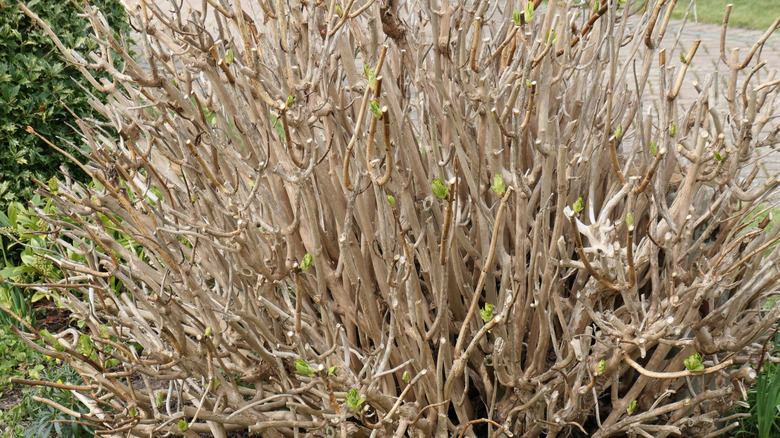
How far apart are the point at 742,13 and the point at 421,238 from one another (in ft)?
28.5

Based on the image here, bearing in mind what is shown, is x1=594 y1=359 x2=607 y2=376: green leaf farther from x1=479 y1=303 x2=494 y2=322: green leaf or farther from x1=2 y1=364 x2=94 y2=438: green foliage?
x1=2 y1=364 x2=94 y2=438: green foliage

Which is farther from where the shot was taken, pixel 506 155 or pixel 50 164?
pixel 50 164

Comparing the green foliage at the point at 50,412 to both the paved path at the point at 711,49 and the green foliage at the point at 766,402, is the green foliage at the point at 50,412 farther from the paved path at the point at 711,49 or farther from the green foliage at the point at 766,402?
the paved path at the point at 711,49

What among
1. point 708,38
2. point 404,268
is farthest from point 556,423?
point 708,38

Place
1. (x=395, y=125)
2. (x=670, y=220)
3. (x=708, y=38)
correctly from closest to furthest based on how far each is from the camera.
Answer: (x=670, y=220) < (x=395, y=125) < (x=708, y=38)

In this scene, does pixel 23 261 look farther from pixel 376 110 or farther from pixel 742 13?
pixel 742 13

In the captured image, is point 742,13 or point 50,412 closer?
point 50,412

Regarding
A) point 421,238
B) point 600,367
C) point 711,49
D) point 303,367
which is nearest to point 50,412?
point 303,367

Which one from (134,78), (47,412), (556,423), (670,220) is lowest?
(47,412)

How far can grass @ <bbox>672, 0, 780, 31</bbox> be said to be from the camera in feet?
28.8

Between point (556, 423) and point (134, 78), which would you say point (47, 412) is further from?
point (556, 423)

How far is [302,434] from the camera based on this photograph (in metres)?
2.49

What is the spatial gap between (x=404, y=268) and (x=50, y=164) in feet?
10.8

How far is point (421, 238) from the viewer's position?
2070mm
